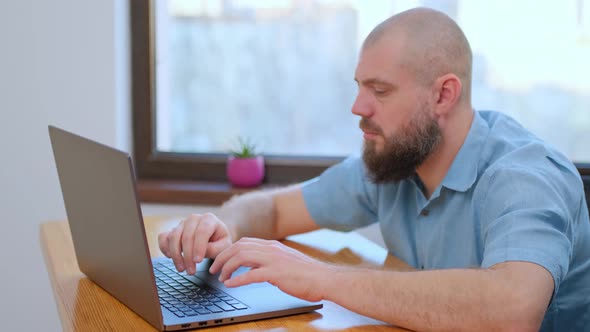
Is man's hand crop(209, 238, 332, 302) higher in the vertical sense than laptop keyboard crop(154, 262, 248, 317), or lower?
higher

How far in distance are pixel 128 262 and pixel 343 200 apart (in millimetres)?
762

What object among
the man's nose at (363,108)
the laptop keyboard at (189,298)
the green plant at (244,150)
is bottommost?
the green plant at (244,150)

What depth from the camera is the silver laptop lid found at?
3.31 feet

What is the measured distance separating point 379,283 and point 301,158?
145 cm

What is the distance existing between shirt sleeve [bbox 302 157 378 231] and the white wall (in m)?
0.91

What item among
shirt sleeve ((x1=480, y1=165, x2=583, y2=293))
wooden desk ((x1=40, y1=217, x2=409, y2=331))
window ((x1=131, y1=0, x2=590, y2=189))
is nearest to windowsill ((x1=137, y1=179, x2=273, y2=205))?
window ((x1=131, y1=0, x2=590, y2=189))

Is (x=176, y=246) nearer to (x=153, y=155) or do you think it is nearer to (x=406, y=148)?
(x=406, y=148)

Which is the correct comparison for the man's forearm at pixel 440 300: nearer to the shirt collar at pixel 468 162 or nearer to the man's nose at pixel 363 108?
the shirt collar at pixel 468 162

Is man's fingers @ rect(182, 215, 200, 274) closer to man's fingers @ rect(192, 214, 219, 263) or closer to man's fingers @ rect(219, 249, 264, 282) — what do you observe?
man's fingers @ rect(192, 214, 219, 263)

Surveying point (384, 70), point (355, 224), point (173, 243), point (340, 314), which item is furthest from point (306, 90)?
point (340, 314)

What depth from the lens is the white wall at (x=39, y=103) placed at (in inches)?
94.2

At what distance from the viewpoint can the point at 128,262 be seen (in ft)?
3.58

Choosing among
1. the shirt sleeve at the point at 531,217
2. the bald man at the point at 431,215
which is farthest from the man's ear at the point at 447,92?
the shirt sleeve at the point at 531,217

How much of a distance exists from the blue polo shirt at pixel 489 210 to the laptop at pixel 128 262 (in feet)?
1.11
